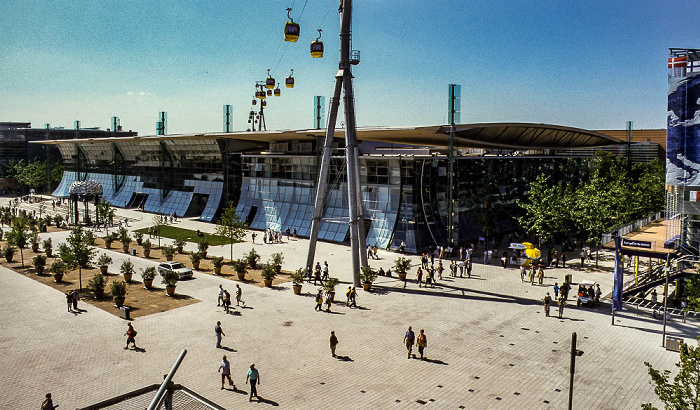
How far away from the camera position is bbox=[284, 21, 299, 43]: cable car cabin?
29.7 metres

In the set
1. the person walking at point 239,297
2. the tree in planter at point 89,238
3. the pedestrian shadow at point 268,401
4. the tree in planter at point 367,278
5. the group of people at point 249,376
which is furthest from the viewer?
the tree in planter at point 89,238

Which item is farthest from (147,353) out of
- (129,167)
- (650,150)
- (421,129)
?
(650,150)

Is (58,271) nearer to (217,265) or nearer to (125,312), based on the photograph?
(217,265)

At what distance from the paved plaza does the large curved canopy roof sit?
55.4 ft

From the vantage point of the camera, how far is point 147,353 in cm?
2073

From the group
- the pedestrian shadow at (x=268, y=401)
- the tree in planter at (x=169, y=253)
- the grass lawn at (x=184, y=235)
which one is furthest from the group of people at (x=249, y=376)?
the grass lawn at (x=184, y=235)

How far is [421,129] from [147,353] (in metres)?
28.0

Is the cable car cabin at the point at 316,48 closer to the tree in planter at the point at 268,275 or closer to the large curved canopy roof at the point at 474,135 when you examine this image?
the large curved canopy roof at the point at 474,135

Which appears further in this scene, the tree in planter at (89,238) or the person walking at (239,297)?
the tree in planter at (89,238)

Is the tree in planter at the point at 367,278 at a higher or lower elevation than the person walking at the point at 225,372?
higher

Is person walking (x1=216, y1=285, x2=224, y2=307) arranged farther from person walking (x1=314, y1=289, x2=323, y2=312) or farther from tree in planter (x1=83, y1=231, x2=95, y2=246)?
tree in planter (x1=83, y1=231, x2=95, y2=246)

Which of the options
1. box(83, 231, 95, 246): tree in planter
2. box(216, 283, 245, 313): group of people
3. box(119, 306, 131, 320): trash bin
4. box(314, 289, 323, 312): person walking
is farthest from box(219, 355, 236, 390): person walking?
box(83, 231, 95, 246): tree in planter

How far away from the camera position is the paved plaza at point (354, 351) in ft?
56.3

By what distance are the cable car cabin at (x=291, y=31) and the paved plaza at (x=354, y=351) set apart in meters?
14.6
